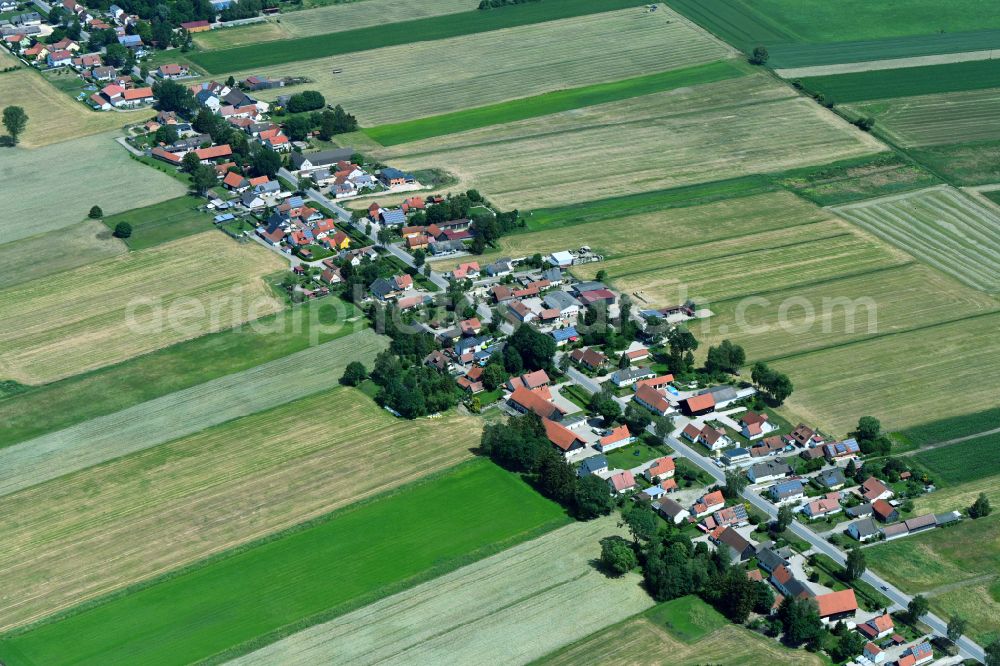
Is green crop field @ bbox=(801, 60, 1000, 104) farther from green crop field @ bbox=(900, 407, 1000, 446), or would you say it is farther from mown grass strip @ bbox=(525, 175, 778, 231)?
green crop field @ bbox=(900, 407, 1000, 446)

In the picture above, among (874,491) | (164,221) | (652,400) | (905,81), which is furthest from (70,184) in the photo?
(905,81)

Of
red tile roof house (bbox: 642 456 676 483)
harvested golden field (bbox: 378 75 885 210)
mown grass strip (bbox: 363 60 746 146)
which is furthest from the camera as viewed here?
mown grass strip (bbox: 363 60 746 146)

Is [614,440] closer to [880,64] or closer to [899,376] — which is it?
[899,376]

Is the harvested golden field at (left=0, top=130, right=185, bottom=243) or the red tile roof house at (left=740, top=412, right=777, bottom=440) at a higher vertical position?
the harvested golden field at (left=0, top=130, right=185, bottom=243)

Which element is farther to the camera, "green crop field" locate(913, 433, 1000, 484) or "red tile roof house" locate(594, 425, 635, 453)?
"red tile roof house" locate(594, 425, 635, 453)

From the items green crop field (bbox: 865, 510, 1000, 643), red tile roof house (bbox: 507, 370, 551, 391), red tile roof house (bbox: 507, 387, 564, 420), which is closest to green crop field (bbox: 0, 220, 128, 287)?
red tile roof house (bbox: 507, 370, 551, 391)

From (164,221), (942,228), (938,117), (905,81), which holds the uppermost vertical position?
(905,81)

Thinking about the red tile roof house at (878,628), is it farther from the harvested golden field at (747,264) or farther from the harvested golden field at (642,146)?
the harvested golden field at (642,146)
